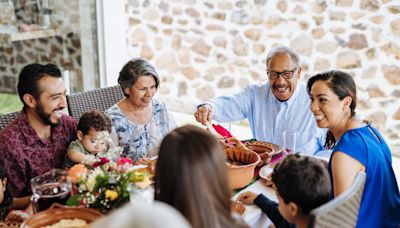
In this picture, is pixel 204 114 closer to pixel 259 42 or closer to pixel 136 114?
pixel 136 114

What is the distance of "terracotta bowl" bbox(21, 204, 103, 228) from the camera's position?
1.64m

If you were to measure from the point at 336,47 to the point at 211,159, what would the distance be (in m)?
3.44

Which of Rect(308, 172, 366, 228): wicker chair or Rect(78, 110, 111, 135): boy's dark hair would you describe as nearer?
Rect(308, 172, 366, 228): wicker chair

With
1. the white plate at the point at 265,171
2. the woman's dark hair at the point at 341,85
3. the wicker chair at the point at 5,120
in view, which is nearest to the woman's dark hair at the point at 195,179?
the white plate at the point at 265,171

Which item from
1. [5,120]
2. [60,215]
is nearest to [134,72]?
[5,120]

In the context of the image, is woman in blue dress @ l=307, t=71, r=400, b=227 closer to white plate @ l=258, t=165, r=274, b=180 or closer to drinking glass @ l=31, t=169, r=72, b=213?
white plate @ l=258, t=165, r=274, b=180

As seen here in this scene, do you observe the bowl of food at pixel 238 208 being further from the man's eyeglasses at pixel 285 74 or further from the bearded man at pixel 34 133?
the man's eyeglasses at pixel 285 74

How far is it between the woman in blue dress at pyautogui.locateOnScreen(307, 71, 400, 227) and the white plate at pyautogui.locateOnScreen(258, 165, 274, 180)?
0.29m

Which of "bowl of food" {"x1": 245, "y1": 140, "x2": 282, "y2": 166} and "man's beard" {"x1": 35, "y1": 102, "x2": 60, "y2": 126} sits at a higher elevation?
"man's beard" {"x1": 35, "y1": 102, "x2": 60, "y2": 126}

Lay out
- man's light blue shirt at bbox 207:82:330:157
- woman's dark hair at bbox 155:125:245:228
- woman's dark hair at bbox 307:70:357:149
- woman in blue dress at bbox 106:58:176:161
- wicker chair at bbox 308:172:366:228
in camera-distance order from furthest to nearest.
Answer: man's light blue shirt at bbox 207:82:330:157 < woman in blue dress at bbox 106:58:176:161 < woman's dark hair at bbox 307:70:357:149 < wicker chair at bbox 308:172:366:228 < woman's dark hair at bbox 155:125:245:228

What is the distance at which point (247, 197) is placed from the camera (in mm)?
1962

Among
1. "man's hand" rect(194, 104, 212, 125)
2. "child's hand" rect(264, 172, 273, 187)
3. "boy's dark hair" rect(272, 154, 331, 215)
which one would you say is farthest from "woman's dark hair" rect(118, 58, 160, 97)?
"boy's dark hair" rect(272, 154, 331, 215)

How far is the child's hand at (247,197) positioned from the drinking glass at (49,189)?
65 centimetres

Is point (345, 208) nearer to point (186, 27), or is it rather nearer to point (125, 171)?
point (125, 171)
